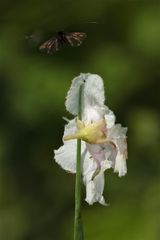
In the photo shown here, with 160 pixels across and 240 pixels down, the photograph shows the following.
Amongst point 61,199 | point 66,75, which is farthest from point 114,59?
A: point 61,199

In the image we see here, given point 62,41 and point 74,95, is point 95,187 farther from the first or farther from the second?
point 62,41

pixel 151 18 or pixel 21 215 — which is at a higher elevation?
pixel 151 18

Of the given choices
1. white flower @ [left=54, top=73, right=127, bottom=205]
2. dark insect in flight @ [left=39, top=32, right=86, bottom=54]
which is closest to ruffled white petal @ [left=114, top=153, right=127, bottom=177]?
white flower @ [left=54, top=73, right=127, bottom=205]

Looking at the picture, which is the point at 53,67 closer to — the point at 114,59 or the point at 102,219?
the point at 114,59

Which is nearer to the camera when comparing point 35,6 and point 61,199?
point 61,199

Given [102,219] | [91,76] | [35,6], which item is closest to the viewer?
[91,76]

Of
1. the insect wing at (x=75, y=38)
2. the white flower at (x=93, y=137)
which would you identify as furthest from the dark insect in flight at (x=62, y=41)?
the white flower at (x=93, y=137)

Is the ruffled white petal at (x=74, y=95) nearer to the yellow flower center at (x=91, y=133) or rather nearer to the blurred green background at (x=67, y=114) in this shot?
the yellow flower center at (x=91, y=133)

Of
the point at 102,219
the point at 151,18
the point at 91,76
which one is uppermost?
the point at 151,18

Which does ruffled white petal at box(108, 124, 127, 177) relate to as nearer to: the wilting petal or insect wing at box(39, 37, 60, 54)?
the wilting petal
